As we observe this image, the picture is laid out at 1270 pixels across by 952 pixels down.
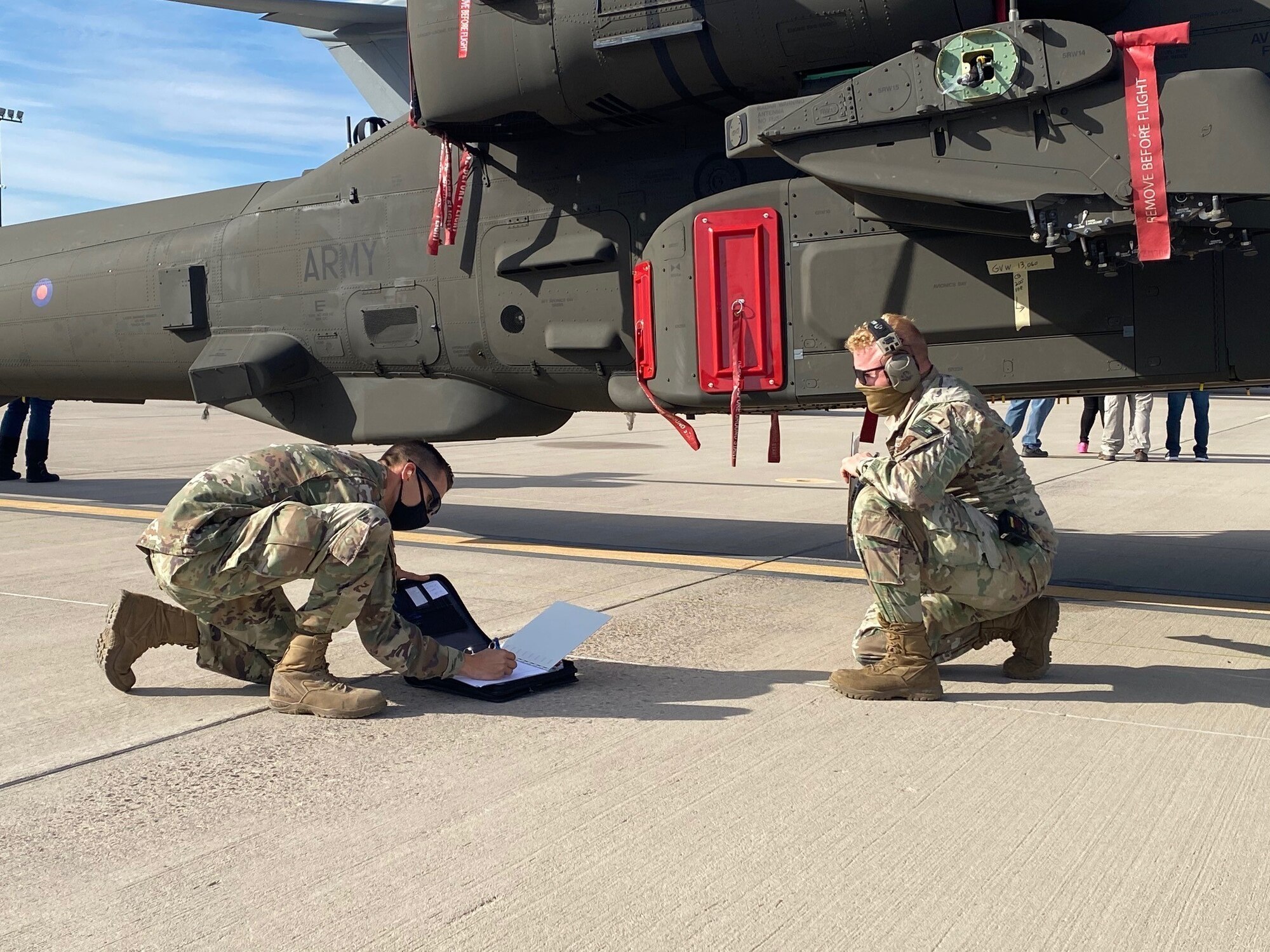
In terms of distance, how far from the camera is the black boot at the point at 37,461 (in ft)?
39.1

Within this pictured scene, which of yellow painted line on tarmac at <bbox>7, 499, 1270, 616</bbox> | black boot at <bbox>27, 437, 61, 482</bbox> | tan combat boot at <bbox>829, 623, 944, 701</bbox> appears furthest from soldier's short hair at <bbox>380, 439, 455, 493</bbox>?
black boot at <bbox>27, 437, 61, 482</bbox>

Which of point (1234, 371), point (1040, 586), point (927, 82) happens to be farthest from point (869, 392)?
point (1234, 371)

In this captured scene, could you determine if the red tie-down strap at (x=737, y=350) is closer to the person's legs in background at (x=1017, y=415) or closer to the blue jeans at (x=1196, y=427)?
the person's legs in background at (x=1017, y=415)

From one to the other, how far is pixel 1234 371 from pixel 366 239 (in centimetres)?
498

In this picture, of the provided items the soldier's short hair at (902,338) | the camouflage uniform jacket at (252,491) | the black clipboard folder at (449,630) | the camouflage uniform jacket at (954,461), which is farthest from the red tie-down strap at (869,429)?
the camouflage uniform jacket at (252,491)

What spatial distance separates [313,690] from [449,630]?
0.66 m

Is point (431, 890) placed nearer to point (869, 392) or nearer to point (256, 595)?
point (256, 595)

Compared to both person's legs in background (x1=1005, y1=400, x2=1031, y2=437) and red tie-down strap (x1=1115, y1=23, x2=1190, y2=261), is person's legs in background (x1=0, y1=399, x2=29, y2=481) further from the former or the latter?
red tie-down strap (x1=1115, y1=23, x2=1190, y2=261)

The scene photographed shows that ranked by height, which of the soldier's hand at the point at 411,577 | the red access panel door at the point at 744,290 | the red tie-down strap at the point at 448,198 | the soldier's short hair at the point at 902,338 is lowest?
the soldier's hand at the point at 411,577

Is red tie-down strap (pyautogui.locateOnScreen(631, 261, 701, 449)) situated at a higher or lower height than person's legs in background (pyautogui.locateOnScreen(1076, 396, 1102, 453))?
higher

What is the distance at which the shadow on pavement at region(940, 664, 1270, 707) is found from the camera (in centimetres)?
401

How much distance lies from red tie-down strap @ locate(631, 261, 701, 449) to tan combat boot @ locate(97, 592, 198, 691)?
2.76 m

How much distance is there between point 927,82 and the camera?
491 cm

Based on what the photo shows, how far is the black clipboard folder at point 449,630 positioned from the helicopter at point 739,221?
201cm
